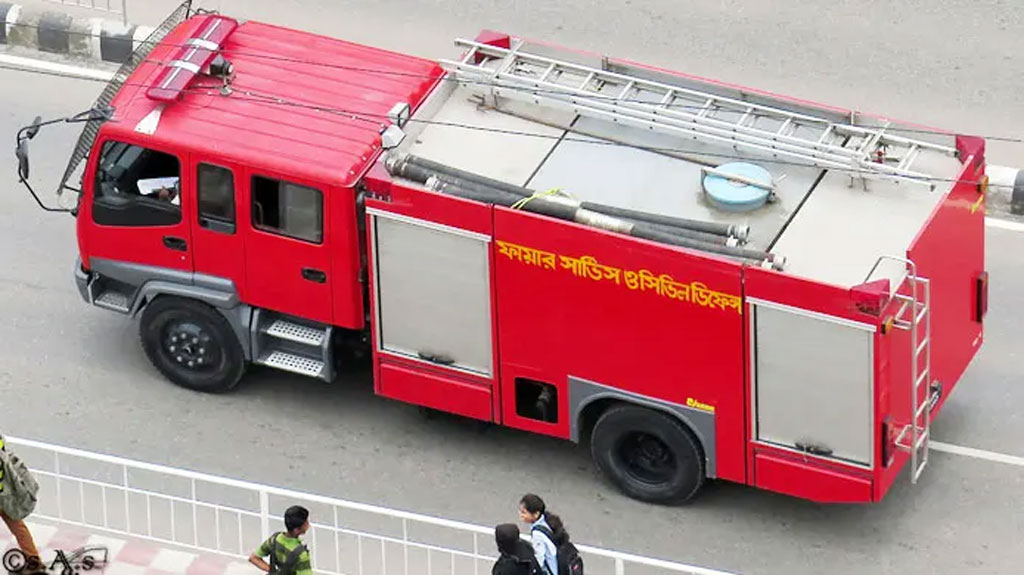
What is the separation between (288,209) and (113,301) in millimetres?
1723

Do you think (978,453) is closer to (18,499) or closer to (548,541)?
(548,541)

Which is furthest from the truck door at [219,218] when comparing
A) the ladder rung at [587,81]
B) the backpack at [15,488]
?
the backpack at [15,488]

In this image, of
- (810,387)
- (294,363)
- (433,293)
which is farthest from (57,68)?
(810,387)

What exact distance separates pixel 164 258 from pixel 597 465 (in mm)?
3134

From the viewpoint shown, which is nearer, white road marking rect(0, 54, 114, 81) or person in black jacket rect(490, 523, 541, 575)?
person in black jacket rect(490, 523, 541, 575)

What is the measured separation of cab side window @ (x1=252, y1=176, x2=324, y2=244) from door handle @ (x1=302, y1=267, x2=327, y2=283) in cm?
20

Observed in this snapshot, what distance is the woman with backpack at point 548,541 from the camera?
13.0 metres

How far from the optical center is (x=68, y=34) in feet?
67.4

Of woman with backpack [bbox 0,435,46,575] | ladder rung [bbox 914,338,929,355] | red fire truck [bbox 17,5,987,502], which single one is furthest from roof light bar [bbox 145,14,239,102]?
ladder rung [bbox 914,338,929,355]

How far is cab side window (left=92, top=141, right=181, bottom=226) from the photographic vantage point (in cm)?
1588

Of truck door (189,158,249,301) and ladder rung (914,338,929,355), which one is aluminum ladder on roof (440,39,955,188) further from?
truck door (189,158,249,301)

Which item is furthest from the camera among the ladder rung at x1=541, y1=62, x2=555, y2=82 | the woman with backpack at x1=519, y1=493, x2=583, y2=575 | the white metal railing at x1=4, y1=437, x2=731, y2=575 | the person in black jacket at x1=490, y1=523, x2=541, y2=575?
the ladder rung at x1=541, y1=62, x2=555, y2=82

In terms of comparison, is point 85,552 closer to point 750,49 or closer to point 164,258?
point 164,258

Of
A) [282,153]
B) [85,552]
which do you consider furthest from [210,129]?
[85,552]
